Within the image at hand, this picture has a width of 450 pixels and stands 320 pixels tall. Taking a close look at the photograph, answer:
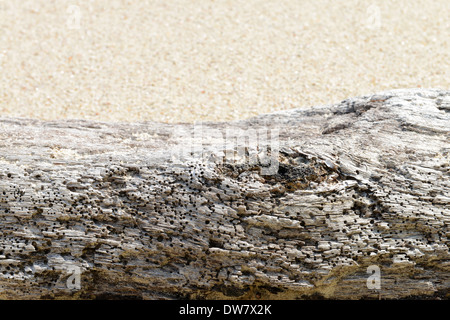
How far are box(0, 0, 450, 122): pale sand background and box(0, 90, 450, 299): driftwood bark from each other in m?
2.96

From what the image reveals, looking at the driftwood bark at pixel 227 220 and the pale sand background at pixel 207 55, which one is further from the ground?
the pale sand background at pixel 207 55

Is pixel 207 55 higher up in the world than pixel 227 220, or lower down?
higher up

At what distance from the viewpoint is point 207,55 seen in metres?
7.48

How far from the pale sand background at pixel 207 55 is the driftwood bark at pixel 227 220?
296cm

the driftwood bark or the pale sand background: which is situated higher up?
the pale sand background

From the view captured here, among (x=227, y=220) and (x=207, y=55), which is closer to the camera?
(x=227, y=220)

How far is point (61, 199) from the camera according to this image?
349 centimetres

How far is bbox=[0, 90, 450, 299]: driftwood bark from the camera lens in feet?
11.4

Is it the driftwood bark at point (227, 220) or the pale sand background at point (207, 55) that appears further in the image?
the pale sand background at point (207, 55)

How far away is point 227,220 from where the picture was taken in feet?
11.4

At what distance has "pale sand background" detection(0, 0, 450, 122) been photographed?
6.67 meters

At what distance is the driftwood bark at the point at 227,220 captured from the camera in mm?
3471

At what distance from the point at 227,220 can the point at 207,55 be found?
457cm

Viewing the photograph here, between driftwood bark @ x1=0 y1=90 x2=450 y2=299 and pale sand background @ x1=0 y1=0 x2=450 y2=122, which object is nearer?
driftwood bark @ x1=0 y1=90 x2=450 y2=299
